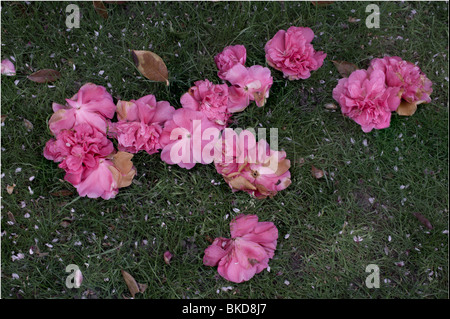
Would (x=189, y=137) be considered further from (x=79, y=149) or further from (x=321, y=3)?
(x=321, y=3)

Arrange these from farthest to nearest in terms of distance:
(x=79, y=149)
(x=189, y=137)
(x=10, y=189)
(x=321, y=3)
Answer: (x=321, y=3)
(x=10, y=189)
(x=189, y=137)
(x=79, y=149)

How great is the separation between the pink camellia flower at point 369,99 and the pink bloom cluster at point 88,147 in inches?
41.3

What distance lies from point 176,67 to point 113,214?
2.55 ft

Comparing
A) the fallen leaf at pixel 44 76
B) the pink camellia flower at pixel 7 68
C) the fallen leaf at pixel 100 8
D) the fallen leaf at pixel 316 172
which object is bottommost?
the fallen leaf at pixel 316 172

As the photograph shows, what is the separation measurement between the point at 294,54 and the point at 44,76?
1.21 m

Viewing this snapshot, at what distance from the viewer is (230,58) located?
1826 mm

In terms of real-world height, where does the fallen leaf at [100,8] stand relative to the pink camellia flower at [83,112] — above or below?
above

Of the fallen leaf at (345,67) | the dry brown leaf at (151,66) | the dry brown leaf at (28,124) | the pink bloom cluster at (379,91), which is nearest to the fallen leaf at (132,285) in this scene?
the dry brown leaf at (28,124)

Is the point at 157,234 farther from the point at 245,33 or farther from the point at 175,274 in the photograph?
the point at 245,33

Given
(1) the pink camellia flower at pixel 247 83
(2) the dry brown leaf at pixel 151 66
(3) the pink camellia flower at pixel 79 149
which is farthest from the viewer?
(2) the dry brown leaf at pixel 151 66

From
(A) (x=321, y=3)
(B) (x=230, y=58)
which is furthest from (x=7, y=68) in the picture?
(A) (x=321, y=3)

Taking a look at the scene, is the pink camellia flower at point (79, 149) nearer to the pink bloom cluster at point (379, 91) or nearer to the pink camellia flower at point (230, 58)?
the pink camellia flower at point (230, 58)

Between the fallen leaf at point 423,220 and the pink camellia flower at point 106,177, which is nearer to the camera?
the pink camellia flower at point 106,177

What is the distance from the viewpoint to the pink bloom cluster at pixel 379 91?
Answer: 177cm
